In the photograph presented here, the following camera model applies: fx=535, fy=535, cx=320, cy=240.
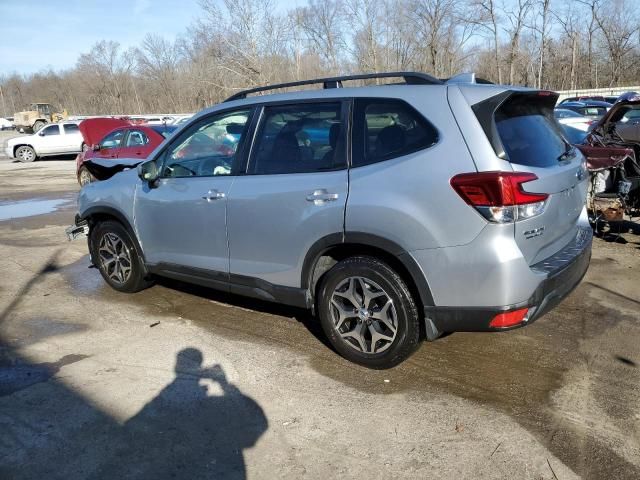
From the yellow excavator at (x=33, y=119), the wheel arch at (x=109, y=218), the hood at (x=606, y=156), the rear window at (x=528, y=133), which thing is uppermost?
the yellow excavator at (x=33, y=119)

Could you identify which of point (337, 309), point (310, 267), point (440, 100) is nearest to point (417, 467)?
point (337, 309)

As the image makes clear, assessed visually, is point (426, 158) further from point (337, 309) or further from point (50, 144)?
point (50, 144)

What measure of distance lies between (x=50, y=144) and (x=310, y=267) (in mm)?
24615

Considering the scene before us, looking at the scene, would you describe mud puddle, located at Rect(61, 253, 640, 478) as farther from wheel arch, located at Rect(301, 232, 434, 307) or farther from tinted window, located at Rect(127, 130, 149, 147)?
tinted window, located at Rect(127, 130, 149, 147)

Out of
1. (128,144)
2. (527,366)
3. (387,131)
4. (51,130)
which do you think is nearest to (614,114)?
(527,366)

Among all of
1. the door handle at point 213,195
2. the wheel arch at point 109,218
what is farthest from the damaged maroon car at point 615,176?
the wheel arch at point 109,218

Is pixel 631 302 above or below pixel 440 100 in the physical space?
below

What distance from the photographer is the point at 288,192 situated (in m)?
3.76

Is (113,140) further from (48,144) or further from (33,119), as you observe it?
(33,119)

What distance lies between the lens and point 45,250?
24.8 feet

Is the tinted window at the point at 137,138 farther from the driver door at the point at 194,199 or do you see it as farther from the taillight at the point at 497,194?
the taillight at the point at 497,194

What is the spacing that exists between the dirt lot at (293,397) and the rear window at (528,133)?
1.45 m

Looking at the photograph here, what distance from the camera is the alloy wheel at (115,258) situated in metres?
5.29

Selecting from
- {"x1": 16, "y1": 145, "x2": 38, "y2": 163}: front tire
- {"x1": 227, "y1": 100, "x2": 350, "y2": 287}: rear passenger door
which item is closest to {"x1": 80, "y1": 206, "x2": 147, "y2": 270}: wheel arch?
{"x1": 227, "y1": 100, "x2": 350, "y2": 287}: rear passenger door
